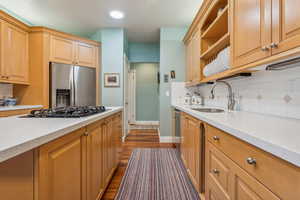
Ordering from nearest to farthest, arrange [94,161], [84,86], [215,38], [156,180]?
[94,161] < [156,180] < [215,38] < [84,86]

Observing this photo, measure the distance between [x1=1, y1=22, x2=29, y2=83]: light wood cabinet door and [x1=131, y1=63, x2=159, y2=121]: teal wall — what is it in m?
3.46

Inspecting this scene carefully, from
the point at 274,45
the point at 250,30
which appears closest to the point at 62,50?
the point at 250,30

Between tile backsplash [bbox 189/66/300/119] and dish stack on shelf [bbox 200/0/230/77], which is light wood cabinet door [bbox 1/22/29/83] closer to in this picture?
dish stack on shelf [bbox 200/0/230/77]

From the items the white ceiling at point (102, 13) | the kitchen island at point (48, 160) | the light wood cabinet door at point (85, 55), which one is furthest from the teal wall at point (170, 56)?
the kitchen island at point (48, 160)

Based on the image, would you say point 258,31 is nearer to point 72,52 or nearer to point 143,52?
point 72,52

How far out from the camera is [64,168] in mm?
875

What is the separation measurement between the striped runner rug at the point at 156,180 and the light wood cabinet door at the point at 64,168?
0.79 metres

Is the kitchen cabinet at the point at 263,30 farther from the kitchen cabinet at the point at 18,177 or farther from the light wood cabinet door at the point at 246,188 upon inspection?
the kitchen cabinet at the point at 18,177

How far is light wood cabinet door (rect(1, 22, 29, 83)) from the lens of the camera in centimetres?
257

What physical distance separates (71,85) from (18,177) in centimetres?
293

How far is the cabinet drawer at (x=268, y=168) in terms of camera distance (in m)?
0.49

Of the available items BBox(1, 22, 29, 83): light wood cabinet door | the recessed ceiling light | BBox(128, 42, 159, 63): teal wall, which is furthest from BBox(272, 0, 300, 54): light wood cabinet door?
BBox(128, 42, 159, 63): teal wall

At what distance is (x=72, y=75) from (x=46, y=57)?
564mm

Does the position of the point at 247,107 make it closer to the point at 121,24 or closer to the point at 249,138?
the point at 249,138
